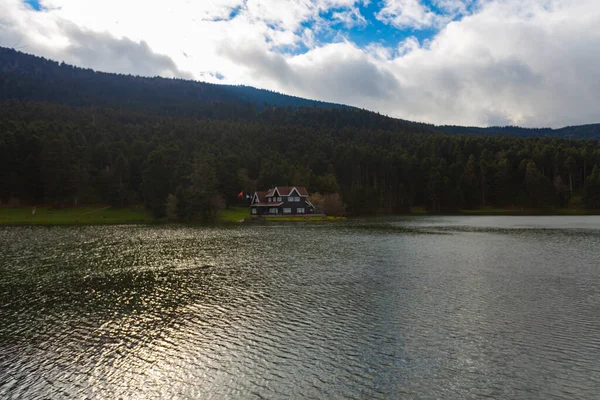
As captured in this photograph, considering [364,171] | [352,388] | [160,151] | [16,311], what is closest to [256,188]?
[160,151]

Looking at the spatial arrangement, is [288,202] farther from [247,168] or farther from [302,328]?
[302,328]

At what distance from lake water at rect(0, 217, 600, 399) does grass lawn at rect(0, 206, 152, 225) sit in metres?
61.9

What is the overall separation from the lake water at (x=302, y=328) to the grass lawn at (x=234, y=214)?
66789 mm

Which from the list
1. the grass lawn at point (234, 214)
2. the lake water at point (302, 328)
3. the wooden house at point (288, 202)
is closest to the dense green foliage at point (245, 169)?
the grass lawn at point (234, 214)

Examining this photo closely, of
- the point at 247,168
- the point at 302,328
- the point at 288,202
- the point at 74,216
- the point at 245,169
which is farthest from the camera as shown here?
the point at 247,168

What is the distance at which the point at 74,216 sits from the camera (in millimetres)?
99688

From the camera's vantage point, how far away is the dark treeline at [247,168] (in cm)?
10812

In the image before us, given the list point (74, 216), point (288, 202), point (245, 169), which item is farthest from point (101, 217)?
point (245, 169)

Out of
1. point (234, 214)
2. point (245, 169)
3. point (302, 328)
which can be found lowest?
point (302, 328)

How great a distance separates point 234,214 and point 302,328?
322 feet

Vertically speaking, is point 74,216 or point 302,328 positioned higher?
point 74,216

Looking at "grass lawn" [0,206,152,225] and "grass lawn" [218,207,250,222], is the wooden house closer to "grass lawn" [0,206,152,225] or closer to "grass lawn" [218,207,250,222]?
"grass lawn" [218,207,250,222]

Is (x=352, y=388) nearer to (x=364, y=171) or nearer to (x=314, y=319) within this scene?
(x=314, y=319)

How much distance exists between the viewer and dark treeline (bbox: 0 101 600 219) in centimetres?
10812
